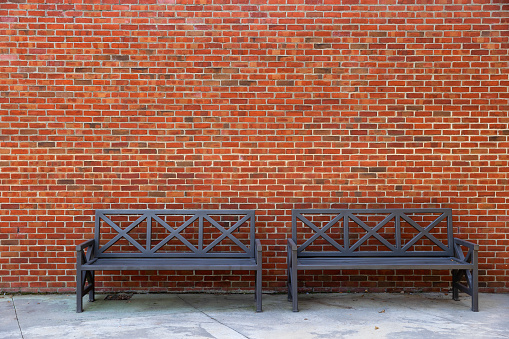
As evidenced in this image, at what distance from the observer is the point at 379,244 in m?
6.12

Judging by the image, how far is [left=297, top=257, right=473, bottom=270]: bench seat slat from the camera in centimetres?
529

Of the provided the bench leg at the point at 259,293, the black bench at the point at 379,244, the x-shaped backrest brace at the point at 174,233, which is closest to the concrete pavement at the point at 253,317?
the bench leg at the point at 259,293

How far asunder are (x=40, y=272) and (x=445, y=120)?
5.48 meters

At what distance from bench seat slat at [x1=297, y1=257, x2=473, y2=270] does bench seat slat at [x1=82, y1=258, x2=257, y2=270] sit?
0.67 m

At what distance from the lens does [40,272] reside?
19.9 ft

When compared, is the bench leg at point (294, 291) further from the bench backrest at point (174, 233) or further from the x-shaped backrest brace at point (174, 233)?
the x-shaped backrest brace at point (174, 233)

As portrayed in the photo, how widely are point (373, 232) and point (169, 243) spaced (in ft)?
8.34

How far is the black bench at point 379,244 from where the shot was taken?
17.5ft

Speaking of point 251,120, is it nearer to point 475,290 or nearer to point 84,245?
point 84,245

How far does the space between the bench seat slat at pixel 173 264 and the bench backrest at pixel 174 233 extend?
12cm

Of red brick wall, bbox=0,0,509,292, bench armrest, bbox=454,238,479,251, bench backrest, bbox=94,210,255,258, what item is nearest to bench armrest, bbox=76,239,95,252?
bench backrest, bbox=94,210,255,258

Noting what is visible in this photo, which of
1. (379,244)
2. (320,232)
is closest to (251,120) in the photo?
(320,232)

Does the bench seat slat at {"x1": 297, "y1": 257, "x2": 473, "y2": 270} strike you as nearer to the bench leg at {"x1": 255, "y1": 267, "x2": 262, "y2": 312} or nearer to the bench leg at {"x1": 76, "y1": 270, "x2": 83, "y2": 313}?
the bench leg at {"x1": 255, "y1": 267, "x2": 262, "y2": 312}

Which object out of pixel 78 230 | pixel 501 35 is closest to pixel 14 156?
pixel 78 230
